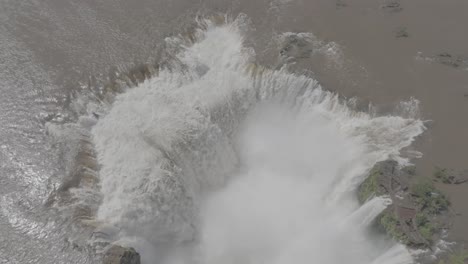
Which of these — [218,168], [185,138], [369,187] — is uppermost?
[185,138]

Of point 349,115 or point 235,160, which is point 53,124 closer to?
point 235,160

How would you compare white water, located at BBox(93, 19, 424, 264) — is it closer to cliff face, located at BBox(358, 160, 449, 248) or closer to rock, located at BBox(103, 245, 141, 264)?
cliff face, located at BBox(358, 160, 449, 248)

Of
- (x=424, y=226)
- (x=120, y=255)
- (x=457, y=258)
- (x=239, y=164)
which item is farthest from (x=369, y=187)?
(x=120, y=255)

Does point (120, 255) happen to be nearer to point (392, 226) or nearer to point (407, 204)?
point (392, 226)

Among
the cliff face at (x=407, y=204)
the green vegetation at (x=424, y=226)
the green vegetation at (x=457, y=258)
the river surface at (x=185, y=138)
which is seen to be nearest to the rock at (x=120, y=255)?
the river surface at (x=185, y=138)

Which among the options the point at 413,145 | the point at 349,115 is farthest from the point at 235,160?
the point at 413,145

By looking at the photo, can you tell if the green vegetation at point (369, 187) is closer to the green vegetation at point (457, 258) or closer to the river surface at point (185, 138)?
the river surface at point (185, 138)

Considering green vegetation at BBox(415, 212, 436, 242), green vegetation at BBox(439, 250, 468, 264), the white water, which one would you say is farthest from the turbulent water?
green vegetation at BBox(439, 250, 468, 264)
